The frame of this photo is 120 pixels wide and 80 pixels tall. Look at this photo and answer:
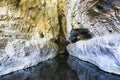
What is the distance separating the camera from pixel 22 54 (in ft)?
18.1

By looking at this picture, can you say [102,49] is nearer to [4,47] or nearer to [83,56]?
[83,56]

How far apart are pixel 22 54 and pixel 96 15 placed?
2.13 meters

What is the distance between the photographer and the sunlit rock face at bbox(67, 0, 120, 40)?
176 inches

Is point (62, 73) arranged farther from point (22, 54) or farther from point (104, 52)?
point (22, 54)

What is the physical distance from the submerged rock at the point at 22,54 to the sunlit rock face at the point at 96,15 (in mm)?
1202

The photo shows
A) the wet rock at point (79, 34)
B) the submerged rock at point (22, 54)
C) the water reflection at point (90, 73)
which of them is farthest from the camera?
the wet rock at point (79, 34)

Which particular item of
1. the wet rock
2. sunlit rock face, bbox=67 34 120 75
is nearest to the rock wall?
the wet rock

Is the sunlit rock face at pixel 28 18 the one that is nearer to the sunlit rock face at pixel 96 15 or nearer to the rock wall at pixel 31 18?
the rock wall at pixel 31 18

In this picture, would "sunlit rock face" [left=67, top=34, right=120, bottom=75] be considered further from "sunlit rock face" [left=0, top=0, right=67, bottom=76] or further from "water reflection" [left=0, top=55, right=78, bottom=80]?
"sunlit rock face" [left=0, top=0, right=67, bottom=76]

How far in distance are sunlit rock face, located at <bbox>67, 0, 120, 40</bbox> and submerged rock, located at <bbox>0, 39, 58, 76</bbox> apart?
1202mm

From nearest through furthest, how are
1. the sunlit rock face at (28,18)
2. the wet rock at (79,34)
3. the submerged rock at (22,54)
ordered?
the submerged rock at (22,54), the sunlit rock face at (28,18), the wet rock at (79,34)

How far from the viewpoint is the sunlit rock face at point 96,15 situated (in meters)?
4.47

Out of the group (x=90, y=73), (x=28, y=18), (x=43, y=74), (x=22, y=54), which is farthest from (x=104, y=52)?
(x=28, y=18)

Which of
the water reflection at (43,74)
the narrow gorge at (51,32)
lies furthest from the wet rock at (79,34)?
the water reflection at (43,74)
